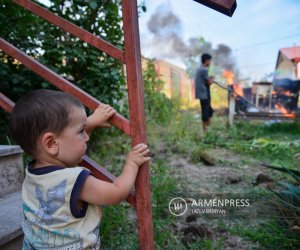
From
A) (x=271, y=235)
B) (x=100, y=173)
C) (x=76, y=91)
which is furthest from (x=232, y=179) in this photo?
(x=76, y=91)

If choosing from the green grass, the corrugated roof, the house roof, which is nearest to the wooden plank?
the green grass

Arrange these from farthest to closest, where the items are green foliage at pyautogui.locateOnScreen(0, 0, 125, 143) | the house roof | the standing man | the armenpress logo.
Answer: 1. the house roof
2. the standing man
3. green foliage at pyautogui.locateOnScreen(0, 0, 125, 143)
4. the armenpress logo

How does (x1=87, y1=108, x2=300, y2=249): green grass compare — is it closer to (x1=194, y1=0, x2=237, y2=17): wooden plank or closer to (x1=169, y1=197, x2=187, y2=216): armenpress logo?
(x1=169, y1=197, x2=187, y2=216): armenpress logo

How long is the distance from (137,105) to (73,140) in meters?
0.25

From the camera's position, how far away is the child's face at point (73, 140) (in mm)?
1021

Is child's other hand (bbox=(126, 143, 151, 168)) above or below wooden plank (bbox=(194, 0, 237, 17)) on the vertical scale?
below

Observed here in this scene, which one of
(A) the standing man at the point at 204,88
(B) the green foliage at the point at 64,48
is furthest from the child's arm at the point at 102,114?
(A) the standing man at the point at 204,88

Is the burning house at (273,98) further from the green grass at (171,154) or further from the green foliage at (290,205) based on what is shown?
the green foliage at (290,205)

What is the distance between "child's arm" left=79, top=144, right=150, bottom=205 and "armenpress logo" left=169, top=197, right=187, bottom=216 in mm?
1240

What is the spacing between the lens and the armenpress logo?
221 centimetres

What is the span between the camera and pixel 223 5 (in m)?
0.91

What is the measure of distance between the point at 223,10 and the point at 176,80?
11.1 meters

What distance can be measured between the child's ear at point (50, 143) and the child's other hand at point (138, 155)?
26 cm

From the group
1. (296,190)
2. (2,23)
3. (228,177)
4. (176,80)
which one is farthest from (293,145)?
(176,80)
